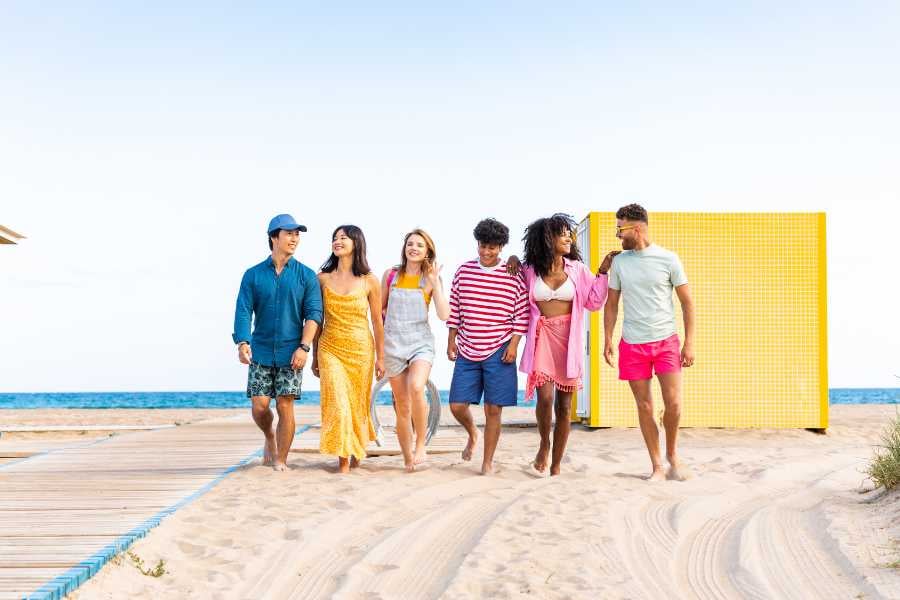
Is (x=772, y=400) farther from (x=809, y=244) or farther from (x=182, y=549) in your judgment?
(x=182, y=549)

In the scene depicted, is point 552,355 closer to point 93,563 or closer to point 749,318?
point 93,563

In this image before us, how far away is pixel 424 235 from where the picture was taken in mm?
6324

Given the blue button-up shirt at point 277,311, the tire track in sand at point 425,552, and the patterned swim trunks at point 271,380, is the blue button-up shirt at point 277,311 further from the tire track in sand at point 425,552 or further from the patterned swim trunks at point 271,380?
the tire track in sand at point 425,552

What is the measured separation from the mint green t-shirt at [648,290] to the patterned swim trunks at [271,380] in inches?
92.5

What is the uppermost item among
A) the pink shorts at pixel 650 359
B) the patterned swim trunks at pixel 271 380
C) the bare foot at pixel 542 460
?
the pink shorts at pixel 650 359

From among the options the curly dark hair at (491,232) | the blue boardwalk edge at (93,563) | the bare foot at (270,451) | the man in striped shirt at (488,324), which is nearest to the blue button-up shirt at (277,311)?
the bare foot at (270,451)

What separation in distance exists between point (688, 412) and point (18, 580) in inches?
347

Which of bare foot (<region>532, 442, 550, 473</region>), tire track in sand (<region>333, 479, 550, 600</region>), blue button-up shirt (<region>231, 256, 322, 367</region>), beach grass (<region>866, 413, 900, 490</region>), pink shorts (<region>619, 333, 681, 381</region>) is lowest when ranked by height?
tire track in sand (<region>333, 479, 550, 600</region>)

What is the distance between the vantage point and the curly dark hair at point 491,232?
623 centimetres

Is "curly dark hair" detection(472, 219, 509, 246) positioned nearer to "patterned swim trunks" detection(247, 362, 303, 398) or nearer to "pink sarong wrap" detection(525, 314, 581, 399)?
"pink sarong wrap" detection(525, 314, 581, 399)

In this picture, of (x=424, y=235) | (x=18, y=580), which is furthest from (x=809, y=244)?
(x=18, y=580)

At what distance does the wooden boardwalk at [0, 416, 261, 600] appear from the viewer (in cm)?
372

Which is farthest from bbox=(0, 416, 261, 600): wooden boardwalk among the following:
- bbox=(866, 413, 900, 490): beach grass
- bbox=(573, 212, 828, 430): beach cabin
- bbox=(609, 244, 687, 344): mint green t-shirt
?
bbox=(573, 212, 828, 430): beach cabin

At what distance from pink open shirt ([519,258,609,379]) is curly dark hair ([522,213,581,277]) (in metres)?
0.08
